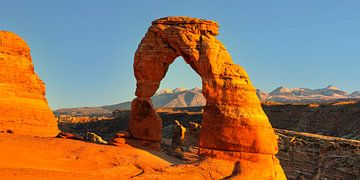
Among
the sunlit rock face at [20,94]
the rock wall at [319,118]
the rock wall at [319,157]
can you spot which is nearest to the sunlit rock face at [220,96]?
the sunlit rock face at [20,94]

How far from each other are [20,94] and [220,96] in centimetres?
1006

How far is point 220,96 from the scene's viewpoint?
661 inches

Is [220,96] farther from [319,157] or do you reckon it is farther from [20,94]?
[319,157]

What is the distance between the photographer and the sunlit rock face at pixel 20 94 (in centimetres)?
2106

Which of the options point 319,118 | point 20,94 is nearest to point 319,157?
point 20,94

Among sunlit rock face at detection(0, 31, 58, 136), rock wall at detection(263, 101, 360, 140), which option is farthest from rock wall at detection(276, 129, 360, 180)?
rock wall at detection(263, 101, 360, 140)

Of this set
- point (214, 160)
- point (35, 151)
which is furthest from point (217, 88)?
point (35, 151)

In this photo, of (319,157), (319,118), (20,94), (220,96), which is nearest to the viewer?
(220,96)

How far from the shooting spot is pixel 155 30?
18609 mm

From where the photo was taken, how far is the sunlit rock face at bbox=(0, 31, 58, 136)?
21062 mm

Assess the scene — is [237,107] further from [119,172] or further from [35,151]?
[35,151]

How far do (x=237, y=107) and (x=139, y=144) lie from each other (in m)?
4.99

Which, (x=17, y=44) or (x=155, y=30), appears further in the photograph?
(x=17, y=44)

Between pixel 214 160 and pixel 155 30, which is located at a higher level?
pixel 155 30
